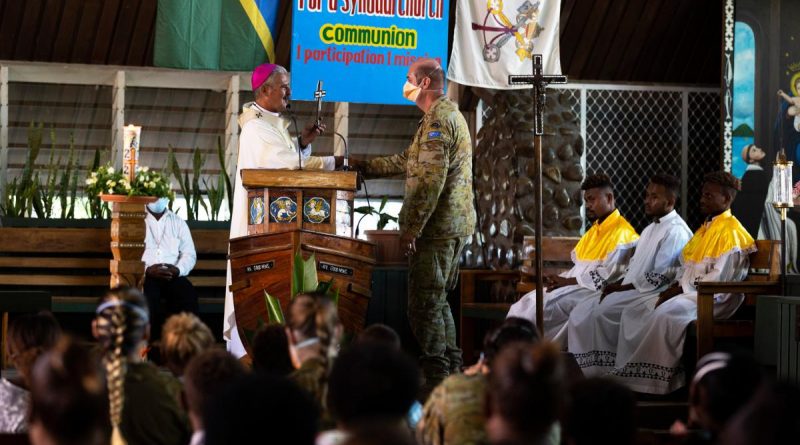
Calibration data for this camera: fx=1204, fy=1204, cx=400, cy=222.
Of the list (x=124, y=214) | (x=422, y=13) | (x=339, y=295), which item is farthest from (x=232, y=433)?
(x=422, y=13)

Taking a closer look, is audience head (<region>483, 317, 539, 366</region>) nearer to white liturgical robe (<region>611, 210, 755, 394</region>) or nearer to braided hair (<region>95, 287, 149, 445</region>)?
braided hair (<region>95, 287, 149, 445</region>)

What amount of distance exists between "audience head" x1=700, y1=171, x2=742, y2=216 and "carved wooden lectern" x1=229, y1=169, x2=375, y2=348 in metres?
2.00

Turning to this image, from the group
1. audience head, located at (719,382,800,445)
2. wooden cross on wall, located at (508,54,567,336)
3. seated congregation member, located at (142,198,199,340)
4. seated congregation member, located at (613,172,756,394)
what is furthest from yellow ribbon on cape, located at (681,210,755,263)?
audience head, located at (719,382,800,445)

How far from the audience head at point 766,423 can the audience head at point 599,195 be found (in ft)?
17.9

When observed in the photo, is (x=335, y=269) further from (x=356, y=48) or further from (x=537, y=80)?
(x=356, y=48)

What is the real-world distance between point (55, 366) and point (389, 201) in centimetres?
915

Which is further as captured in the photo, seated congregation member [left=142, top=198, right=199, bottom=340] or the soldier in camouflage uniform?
seated congregation member [left=142, top=198, right=199, bottom=340]

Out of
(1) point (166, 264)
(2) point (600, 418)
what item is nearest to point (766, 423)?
(2) point (600, 418)

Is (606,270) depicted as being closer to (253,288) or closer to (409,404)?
(253,288)

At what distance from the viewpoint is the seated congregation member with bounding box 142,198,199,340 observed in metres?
8.47

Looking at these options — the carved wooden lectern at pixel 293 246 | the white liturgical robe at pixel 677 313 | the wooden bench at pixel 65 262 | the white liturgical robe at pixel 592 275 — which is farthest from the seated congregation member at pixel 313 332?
the wooden bench at pixel 65 262

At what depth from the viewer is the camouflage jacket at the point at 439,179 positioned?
6.38 m

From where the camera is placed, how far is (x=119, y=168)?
10258 mm

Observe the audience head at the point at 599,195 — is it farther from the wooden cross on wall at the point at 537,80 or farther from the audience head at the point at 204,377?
the audience head at the point at 204,377
